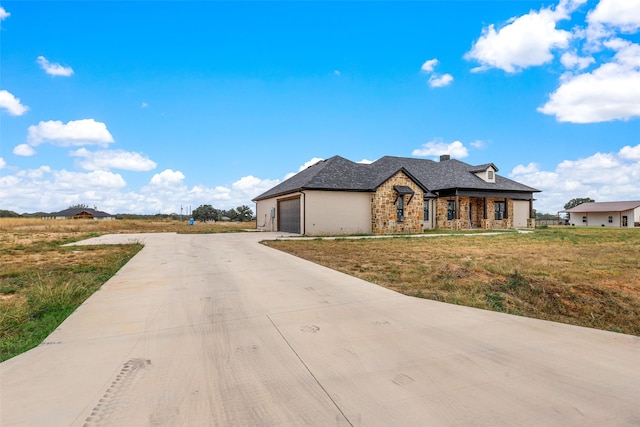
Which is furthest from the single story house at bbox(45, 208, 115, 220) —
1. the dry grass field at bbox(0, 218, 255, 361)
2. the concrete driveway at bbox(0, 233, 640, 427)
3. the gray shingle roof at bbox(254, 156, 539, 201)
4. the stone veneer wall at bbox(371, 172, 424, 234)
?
the concrete driveway at bbox(0, 233, 640, 427)

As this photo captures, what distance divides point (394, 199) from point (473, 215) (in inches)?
421

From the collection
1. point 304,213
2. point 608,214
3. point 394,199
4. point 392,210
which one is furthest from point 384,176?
point 608,214

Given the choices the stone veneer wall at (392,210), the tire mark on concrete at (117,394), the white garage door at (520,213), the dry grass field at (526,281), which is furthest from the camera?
the white garage door at (520,213)

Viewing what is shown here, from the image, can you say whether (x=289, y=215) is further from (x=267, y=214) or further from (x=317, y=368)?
(x=317, y=368)

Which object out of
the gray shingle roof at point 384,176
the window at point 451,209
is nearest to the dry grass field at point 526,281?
the gray shingle roof at point 384,176

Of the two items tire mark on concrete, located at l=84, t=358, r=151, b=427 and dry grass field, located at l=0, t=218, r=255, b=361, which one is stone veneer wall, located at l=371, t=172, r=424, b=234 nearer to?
dry grass field, located at l=0, t=218, r=255, b=361

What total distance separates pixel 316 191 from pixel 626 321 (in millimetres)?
17266

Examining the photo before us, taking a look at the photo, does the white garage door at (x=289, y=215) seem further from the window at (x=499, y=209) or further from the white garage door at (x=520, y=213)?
the white garage door at (x=520, y=213)

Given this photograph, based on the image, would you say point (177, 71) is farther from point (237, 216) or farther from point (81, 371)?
point (237, 216)

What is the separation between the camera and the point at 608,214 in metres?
47.9

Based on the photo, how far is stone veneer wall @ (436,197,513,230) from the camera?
2711cm

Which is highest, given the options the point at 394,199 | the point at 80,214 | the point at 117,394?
the point at 80,214

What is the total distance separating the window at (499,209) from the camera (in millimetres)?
29469

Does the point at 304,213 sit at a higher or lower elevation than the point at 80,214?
lower
